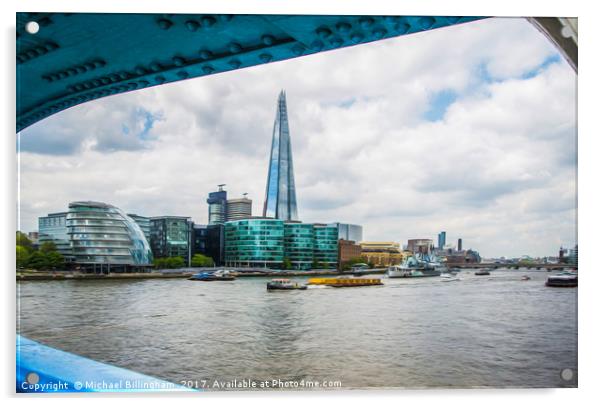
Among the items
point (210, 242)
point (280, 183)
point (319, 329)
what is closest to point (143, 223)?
point (210, 242)

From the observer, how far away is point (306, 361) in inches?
135

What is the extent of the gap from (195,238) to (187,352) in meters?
1.65

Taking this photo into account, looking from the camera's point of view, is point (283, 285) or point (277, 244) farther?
point (283, 285)

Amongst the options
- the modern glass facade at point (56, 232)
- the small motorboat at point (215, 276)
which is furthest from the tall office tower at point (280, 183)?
the modern glass facade at point (56, 232)

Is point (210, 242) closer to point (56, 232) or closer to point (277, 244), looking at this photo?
point (277, 244)

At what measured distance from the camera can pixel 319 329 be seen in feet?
18.1

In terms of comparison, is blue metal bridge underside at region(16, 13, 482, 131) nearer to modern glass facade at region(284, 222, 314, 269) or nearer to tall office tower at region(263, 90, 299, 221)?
tall office tower at region(263, 90, 299, 221)

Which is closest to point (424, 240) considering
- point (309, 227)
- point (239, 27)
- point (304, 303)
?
point (309, 227)

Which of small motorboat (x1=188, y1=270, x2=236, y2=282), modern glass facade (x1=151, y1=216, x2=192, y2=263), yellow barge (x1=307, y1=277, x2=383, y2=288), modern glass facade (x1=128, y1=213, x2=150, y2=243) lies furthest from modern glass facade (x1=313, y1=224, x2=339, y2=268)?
A: modern glass facade (x1=128, y1=213, x2=150, y2=243)

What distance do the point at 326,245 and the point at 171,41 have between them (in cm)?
323

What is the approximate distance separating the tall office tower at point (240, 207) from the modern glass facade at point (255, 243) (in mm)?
93

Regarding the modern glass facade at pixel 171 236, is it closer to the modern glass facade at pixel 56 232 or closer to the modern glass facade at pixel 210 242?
the modern glass facade at pixel 210 242

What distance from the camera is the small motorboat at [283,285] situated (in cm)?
506

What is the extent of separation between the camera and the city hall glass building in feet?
16.2
